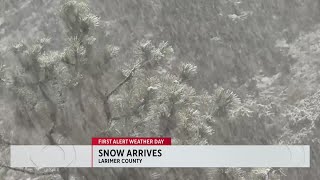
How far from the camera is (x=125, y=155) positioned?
379cm

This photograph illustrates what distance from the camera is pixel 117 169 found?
3.57 m

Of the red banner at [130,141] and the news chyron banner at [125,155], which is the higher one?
the red banner at [130,141]

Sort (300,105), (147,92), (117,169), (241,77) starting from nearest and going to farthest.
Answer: (147,92) → (117,169) → (300,105) → (241,77)

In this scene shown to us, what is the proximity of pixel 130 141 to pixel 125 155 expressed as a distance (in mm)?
141

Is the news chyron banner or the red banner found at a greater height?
the red banner

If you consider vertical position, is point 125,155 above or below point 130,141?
below

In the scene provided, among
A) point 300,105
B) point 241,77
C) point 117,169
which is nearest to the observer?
point 117,169

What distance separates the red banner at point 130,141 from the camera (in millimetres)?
3536

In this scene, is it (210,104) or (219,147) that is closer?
(210,104)

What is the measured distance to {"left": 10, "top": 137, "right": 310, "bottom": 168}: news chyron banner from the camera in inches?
141

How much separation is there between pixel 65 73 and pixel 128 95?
1.67 ft

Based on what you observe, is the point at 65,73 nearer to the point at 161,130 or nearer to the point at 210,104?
the point at 161,130

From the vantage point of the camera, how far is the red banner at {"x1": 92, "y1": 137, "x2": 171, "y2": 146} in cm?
354

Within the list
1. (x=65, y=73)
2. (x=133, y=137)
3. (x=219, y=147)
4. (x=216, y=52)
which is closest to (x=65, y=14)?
(x=65, y=73)
